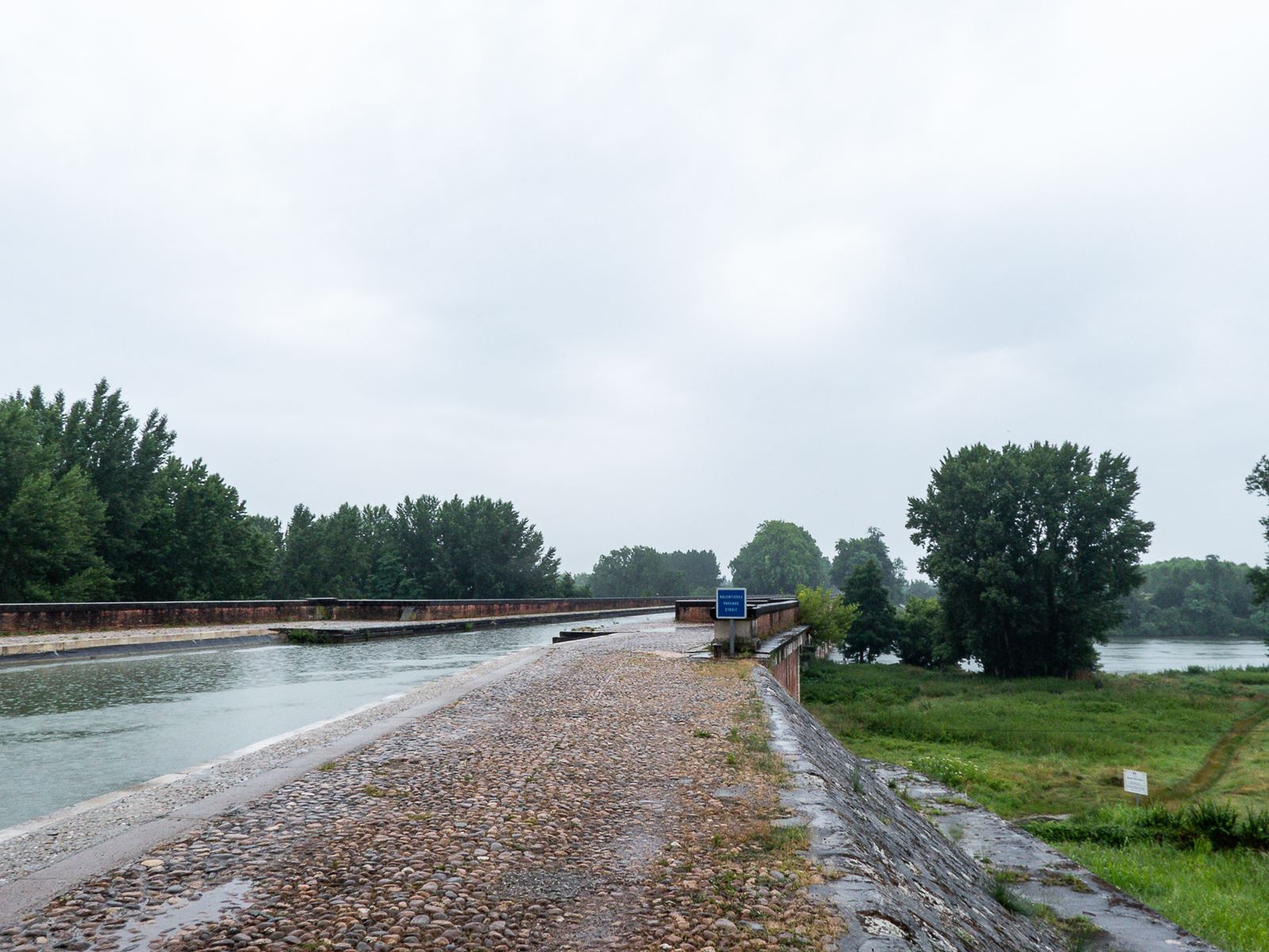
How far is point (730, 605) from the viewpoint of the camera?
46.2ft

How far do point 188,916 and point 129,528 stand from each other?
3800 centimetres

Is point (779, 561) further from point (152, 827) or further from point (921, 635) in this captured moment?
point (152, 827)

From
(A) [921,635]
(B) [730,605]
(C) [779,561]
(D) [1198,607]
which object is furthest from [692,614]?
(C) [779,561]

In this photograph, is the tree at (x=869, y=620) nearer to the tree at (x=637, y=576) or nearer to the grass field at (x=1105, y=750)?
the grass field at (x=1105, y=750)

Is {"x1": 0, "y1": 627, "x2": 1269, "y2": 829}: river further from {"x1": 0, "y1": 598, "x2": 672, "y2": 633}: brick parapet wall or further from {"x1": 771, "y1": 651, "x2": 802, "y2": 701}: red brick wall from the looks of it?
{"x1": 771, "y1": 651, "x2": 802, "y2": 701}: red brick wall

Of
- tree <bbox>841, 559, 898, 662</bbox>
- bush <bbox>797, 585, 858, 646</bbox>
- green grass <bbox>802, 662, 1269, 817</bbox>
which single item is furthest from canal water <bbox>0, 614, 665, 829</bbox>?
tree <bbox>841, 559, 898, 662</bbox>

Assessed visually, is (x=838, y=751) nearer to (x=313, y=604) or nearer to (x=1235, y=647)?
(x=313, y=604)

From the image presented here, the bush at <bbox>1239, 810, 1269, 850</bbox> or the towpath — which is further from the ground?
the towpath

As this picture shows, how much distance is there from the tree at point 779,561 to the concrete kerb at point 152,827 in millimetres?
130610

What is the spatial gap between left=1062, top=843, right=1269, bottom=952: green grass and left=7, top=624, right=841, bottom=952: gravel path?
496 centimetres

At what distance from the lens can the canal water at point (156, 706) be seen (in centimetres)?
613

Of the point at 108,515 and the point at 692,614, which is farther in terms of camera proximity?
the point at 108,515

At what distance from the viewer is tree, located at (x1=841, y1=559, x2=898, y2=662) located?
5659cm

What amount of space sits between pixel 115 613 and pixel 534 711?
13.2 metres
